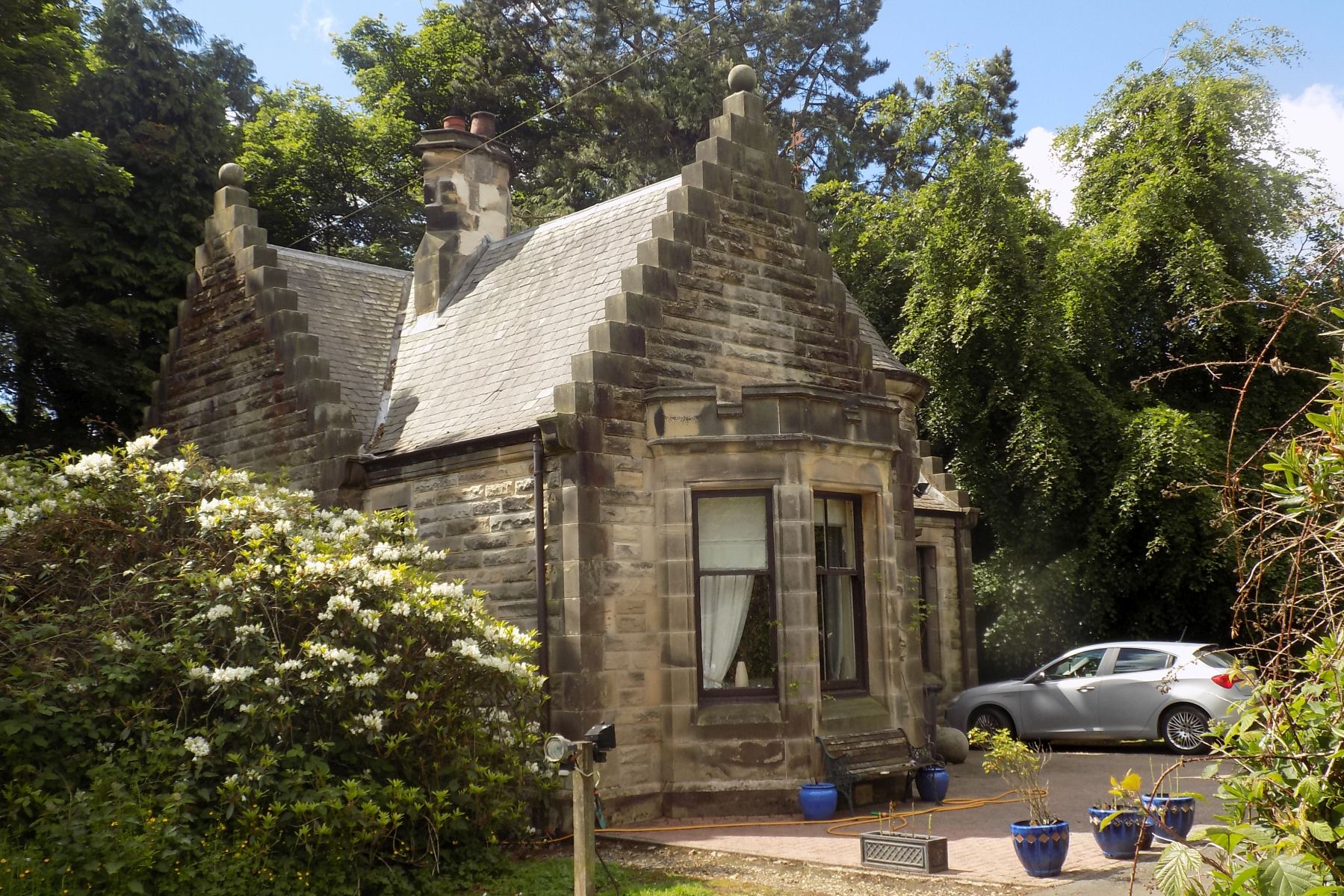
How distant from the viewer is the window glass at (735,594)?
38.8 feet

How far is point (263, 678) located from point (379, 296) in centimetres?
949

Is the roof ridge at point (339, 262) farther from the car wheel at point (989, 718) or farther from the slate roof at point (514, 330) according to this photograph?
the car wheel at point (989, 718)

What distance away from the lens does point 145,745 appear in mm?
7777

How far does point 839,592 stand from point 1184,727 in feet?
20.1

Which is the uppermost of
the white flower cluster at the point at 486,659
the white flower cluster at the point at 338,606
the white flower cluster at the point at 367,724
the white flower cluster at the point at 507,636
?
the white flower cluster at the point at 338,606

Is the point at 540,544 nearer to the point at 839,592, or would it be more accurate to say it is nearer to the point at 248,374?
the point at 839,592

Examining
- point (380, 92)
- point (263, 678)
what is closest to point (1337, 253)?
point (263, 678)

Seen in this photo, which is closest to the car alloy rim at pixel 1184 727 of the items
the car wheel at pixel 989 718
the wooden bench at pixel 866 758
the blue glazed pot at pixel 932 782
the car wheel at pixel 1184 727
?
the car wheel at pixel 1184 727

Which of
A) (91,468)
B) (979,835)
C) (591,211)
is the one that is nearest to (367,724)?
(91,468)

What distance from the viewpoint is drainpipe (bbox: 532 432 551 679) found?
1117 cm

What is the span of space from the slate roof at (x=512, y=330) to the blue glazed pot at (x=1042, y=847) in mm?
5724

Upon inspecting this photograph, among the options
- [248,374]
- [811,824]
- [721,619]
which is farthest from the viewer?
[248,374]

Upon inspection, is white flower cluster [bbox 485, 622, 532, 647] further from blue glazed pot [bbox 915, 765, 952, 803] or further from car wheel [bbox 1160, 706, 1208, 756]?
car wheel [bbox 1160, 706, 1208, 756]

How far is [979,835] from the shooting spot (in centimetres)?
1023
